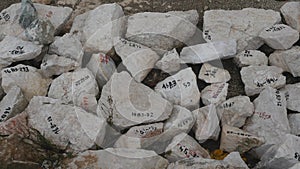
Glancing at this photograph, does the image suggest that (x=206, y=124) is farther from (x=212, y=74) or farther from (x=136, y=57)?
(x=136, y=57)

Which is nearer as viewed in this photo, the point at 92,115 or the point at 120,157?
the point at 120,157

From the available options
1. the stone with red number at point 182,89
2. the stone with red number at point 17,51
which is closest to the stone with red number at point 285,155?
the stone with red number at point 182,89

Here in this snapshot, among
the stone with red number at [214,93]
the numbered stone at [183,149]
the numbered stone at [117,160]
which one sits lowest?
the numbered stone at [183,149]

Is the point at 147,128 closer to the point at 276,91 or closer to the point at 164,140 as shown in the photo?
the point at 164,140

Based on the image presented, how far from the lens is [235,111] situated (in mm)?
2596

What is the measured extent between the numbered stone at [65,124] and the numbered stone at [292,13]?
132 centimetres

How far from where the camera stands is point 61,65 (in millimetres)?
2770

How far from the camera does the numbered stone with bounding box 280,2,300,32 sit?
2967 millimetres

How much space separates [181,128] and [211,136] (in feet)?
0.53

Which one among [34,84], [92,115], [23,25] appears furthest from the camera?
[23,25]

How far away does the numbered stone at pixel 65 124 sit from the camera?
2.46m

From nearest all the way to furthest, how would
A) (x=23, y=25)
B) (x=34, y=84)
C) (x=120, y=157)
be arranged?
(x=120, y=157) < (x=34, y=84) < (x=23, y=25)

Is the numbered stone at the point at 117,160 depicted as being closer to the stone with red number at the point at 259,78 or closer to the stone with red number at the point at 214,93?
the stone with red number at the point at 214,93

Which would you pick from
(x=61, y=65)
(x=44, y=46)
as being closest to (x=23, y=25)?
(x=44, y=46)
